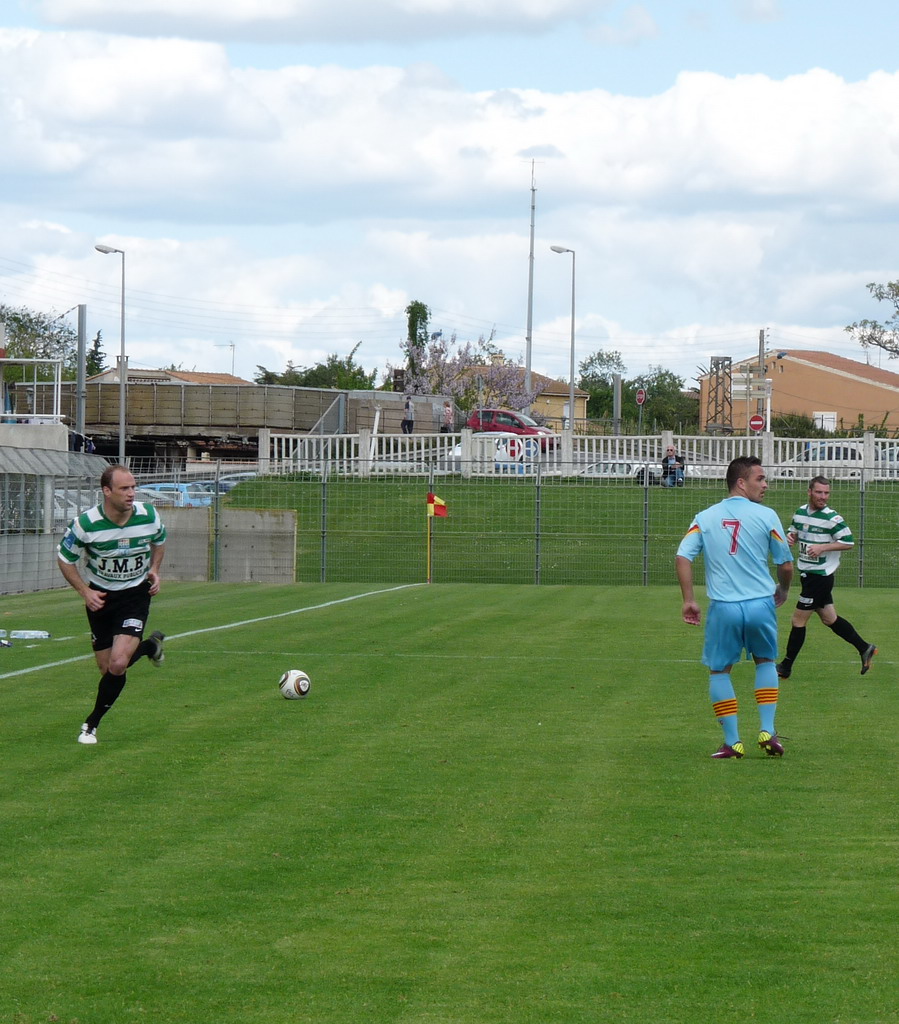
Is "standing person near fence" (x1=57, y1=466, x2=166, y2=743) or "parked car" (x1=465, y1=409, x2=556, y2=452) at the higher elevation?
"parked car" (x1=465, y1=409, x2=556, y2=452)

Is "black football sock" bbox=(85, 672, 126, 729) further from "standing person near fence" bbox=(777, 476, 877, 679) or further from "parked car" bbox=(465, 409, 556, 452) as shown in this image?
"parked car" bbox=(465, 409, 556, 452)

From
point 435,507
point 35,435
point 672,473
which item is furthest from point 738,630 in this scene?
point 35,435

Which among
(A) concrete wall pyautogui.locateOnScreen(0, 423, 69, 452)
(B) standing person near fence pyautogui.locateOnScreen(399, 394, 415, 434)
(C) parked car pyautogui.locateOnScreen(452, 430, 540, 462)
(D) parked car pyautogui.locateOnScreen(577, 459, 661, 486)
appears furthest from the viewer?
(B) standing person near fence pyautogui.locateOnScreen(399, 394, 415, 434)

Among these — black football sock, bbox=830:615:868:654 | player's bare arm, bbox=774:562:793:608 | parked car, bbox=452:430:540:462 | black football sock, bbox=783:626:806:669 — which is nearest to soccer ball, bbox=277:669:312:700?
player's bare arm, bbox=774:562:793:608

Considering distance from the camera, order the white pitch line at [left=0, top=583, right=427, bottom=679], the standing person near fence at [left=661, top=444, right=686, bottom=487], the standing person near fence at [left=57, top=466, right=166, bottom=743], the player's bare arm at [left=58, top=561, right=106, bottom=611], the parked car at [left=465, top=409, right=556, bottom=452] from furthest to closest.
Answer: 1. the parked car at [left=465, top=409, right=556, bottom=452]
2. the standing person near fence at [left=661, top=444, right=686, bottom=487]
3. the white pitch line at [left=0, top=583, right=427, bottom=679]
4. the standing person near fence at [left=57, top=466, right=166, bottom=743]
5. the player's bare arm at [left=58, top=561, right=106, bottom=611]

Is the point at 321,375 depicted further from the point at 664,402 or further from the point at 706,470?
the point at 706,470

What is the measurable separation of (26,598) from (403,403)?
113ft

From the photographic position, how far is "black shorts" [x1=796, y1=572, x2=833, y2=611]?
48.9 ft

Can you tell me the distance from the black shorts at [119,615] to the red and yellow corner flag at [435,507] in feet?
68.9

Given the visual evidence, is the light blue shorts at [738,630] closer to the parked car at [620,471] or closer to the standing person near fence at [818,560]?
the standing person near fence at [818,560]

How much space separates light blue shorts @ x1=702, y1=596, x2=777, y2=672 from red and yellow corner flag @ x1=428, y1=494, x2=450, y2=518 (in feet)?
71.3

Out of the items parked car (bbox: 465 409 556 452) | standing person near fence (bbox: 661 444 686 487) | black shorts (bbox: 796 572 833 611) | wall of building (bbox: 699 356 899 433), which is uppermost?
wall of building (bbox: 699 356 899 433)

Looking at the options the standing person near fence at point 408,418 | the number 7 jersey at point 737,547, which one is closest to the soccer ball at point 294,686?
the number 7 jersey at point 737,547

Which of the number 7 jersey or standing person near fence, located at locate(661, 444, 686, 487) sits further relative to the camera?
standing person near fence, located at locate(661, 444, 686, 487)
